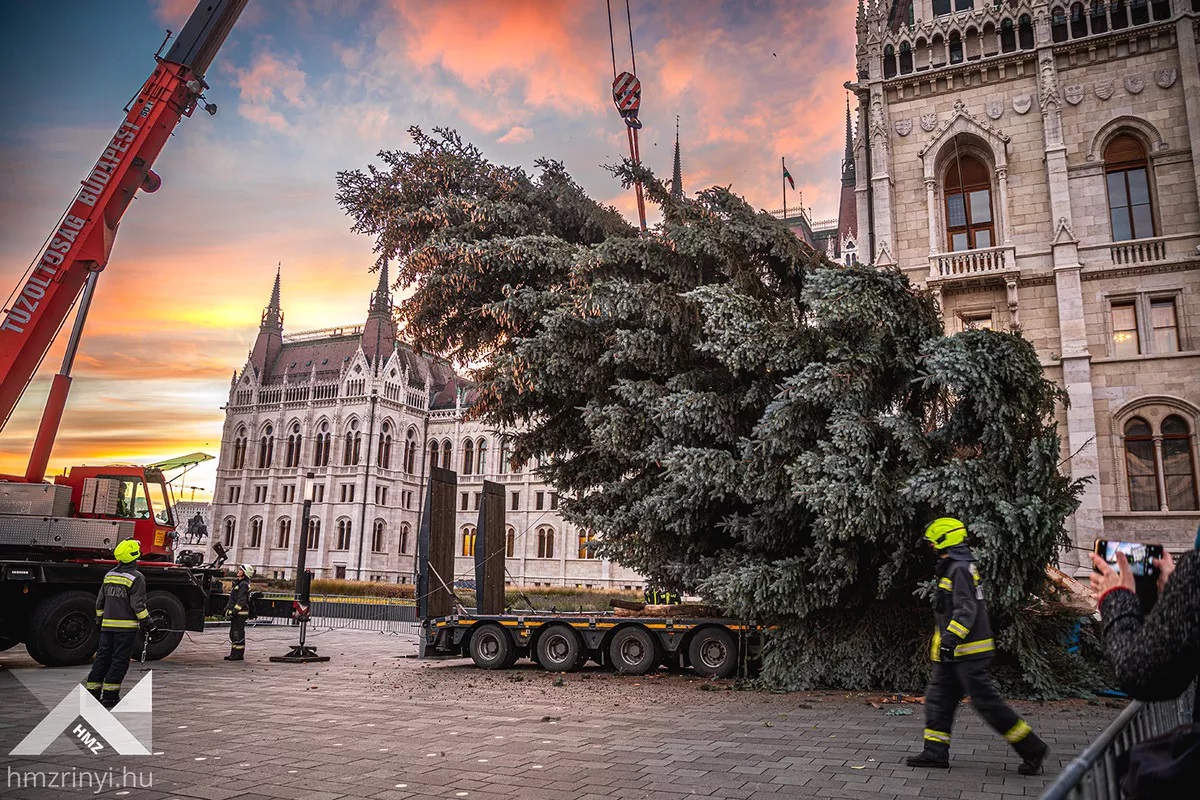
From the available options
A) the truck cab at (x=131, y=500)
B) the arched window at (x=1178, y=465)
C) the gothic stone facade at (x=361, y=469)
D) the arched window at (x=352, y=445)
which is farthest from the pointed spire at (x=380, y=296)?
the arched window at (x=1178, y=465)

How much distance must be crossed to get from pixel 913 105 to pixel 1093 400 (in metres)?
9.98

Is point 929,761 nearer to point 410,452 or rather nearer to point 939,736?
point 939,736

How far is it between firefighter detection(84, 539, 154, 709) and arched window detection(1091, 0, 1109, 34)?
85.3 feet

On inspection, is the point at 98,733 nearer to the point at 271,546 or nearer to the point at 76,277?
the point at 76,277

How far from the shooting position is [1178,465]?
65.0 feet

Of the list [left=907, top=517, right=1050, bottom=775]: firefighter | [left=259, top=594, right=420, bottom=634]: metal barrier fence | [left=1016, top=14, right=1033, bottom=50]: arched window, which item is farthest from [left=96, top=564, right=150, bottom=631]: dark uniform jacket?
[left=1016, top=14, right=1033, bottom=50]: arched window

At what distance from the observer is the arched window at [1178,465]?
1959cm

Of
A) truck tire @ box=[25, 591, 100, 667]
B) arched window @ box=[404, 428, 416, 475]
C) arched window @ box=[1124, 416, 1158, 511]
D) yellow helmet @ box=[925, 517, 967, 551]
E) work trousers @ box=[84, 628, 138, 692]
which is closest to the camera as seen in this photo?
yellow helmet @ box=[925, 517, 967, 551]

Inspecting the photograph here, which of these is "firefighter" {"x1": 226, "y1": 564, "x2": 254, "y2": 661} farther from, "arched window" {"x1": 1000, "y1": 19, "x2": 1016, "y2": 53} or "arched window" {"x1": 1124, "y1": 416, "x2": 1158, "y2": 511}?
"arched window" {"x1": 1000, "y1": 19, "x2": 1016, "y2": 53}

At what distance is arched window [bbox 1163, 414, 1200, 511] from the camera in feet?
64.3

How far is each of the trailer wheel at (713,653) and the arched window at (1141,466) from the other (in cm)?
1311

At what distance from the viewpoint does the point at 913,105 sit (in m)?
23.4

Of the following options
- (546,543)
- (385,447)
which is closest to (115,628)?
(546,543)

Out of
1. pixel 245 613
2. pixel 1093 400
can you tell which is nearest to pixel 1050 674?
pixel 1093 400
